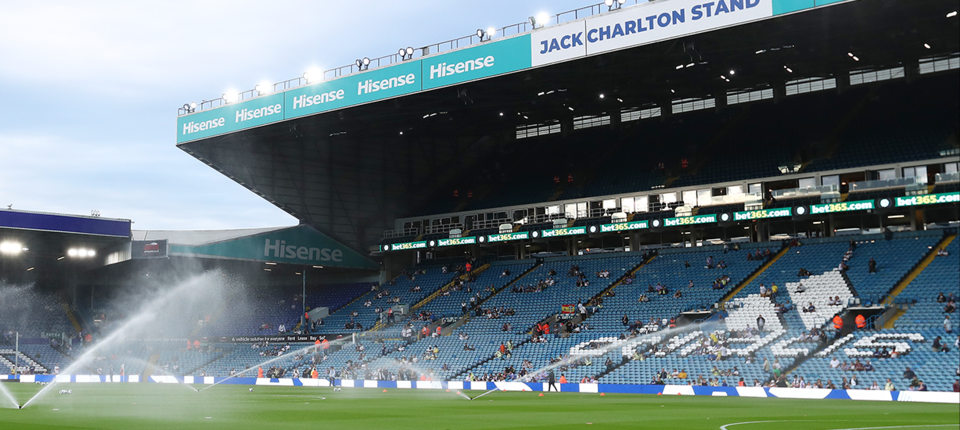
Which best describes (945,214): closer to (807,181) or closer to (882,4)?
(807,181)

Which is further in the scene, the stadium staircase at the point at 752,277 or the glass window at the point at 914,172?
the glass window at the point at 914,172

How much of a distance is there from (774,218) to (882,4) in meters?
17.6

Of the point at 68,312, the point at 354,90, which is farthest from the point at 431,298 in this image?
the point at 68,312

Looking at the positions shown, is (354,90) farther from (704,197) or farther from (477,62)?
(704,197)

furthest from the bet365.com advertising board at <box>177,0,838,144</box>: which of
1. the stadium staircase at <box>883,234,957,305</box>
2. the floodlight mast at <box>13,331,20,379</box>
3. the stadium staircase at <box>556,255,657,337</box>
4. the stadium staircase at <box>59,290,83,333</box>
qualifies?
the stadium staircase at <box>59,290,83,333</box>

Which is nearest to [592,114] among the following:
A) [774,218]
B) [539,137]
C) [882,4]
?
[539,137]

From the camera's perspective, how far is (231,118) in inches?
2518

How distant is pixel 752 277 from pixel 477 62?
21.9 meters

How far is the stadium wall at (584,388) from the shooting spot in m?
37.6

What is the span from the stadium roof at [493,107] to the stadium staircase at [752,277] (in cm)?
1243

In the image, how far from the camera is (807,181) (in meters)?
59.2

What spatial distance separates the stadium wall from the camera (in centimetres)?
3762

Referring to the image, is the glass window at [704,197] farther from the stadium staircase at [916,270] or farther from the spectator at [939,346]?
the spectator at [939,346]

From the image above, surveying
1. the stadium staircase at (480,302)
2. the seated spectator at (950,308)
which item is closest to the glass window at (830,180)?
the seated spectator at (950,308)
